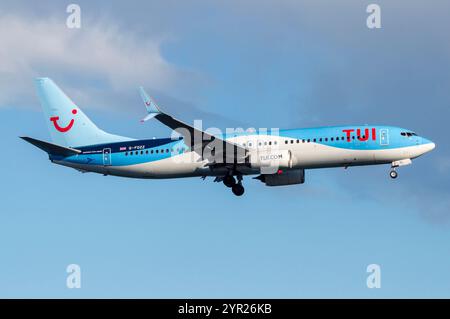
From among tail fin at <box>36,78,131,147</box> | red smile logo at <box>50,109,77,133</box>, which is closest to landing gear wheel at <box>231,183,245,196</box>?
tail fin at <box>36,78,131,147</box>

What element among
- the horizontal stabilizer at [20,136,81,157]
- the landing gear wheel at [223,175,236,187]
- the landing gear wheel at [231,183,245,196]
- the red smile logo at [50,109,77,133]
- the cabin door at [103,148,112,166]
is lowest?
the landing gear wheel at [231,183,245,196]

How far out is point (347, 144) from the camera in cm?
7075

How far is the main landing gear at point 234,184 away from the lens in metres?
74.9

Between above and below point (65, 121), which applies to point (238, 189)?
below

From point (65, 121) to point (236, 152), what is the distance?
16.8m

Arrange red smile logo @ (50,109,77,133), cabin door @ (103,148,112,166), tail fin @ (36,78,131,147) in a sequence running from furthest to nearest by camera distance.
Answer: red smile logo @ (50,109,77,133) → tail fin @ (36,78,131,147) → cabin door @ (103,148,112,166)

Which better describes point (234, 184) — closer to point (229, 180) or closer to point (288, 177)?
point (229, 180)

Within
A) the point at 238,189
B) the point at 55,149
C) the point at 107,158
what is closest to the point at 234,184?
the point at 238,189

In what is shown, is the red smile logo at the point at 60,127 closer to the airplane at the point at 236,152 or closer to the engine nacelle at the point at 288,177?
the airplane at the point at 236,152

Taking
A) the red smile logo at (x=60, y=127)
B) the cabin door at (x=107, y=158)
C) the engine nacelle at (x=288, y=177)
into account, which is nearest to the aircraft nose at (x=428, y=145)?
the engine nacelle at (x=288, y=177)

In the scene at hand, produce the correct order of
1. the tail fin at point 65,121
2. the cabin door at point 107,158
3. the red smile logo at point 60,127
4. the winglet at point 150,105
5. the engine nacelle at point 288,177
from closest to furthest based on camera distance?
the winglet at point 150,105, the cabin door at point 107,158, the engine nacelle at point 288,177, the tail fin at point 65,121, the red smile logo at point 60,127

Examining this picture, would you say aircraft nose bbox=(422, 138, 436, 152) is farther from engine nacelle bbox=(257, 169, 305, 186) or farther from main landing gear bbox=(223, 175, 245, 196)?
main landing gear bbox=(223, 175, 245, 196)

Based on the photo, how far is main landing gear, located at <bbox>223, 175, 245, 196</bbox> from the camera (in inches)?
2948

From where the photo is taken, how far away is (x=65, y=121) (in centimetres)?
8100
